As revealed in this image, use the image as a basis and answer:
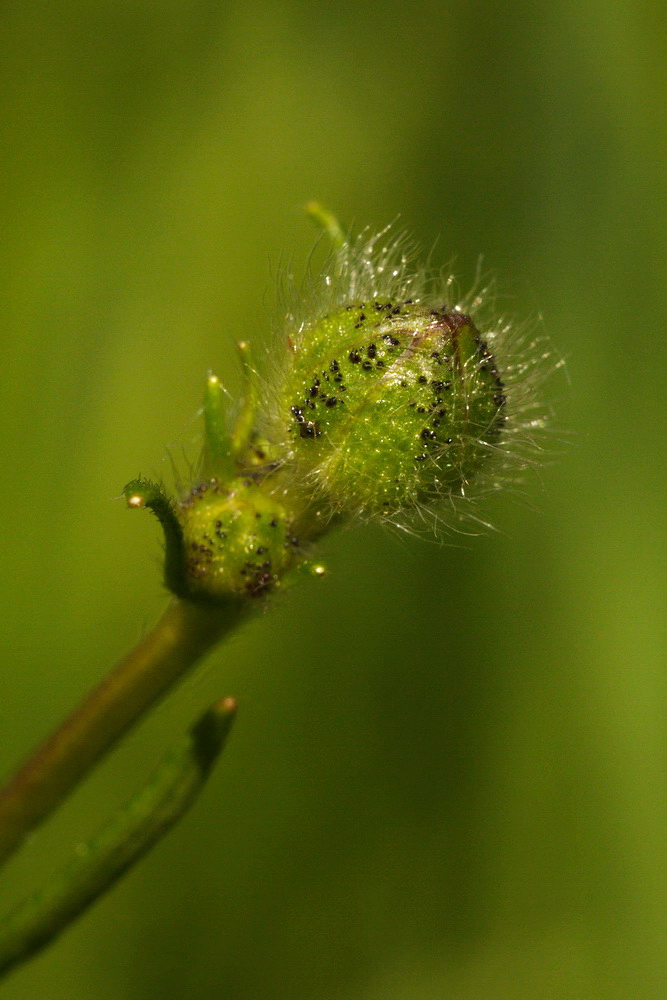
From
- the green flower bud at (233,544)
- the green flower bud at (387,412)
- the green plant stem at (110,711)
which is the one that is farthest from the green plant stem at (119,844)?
the green flower bud at (387,412)

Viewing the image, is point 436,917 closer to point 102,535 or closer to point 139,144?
point 102,535

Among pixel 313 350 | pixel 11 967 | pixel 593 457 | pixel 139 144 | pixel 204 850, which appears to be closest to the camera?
pixel 313 350

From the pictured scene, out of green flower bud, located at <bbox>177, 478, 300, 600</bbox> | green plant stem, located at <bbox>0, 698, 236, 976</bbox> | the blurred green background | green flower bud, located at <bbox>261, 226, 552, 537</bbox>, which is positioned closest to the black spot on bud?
green flower bud, located at <bbox>261, 226, 552, 537</bbox>

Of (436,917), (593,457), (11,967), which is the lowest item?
(436,917)

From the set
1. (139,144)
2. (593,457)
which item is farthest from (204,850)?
(139,144)

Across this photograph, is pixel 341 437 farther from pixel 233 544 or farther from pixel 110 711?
pixel 110 711

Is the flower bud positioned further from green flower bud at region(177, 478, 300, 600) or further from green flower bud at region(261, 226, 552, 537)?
green flower bud at region(177, 478, 300, 600)
